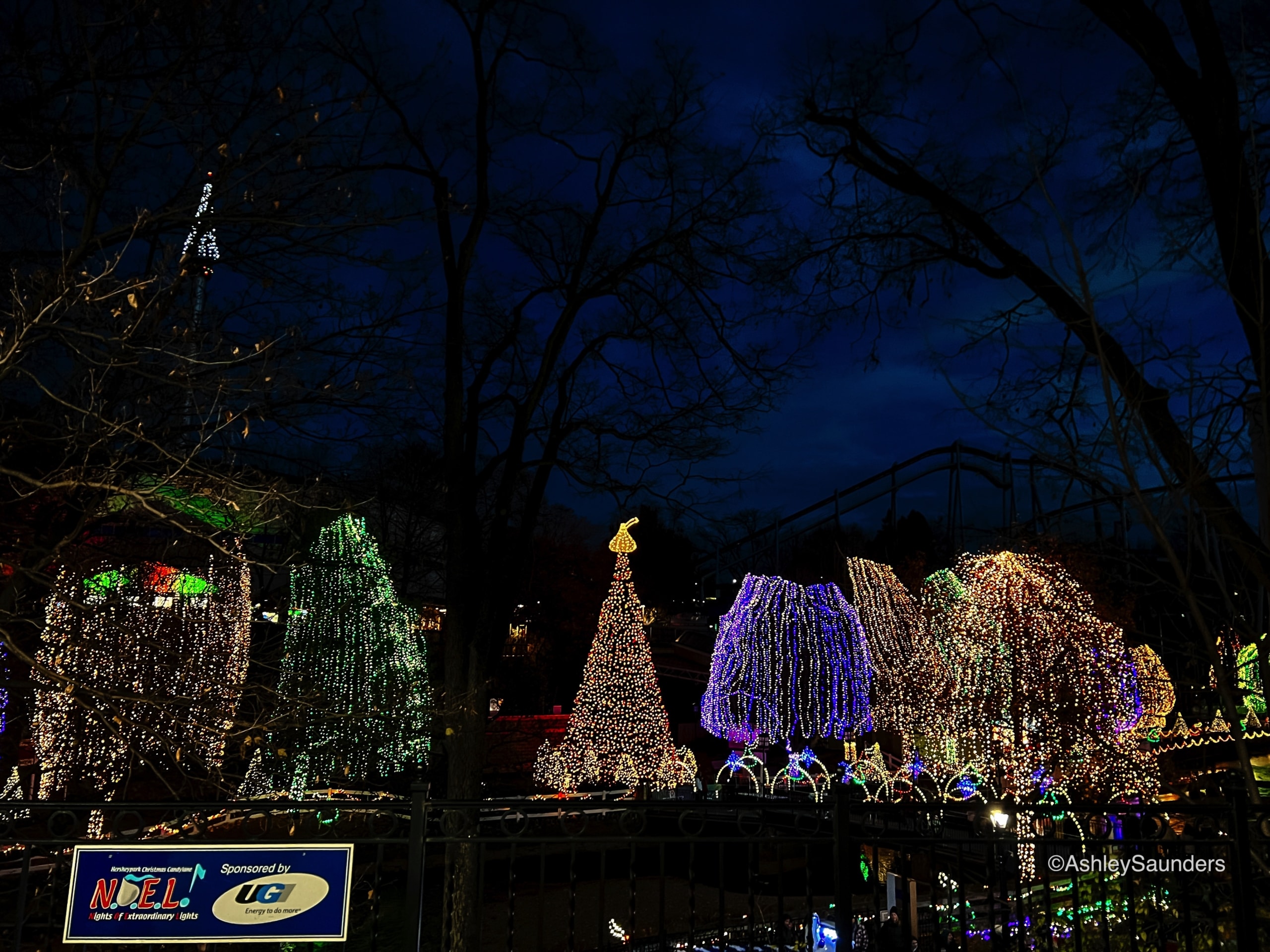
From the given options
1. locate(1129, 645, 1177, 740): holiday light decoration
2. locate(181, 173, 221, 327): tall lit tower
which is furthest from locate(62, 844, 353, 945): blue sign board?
locate(1129, 645, 1177, 740): holiday light decoration

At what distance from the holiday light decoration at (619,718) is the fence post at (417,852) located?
16987 mm

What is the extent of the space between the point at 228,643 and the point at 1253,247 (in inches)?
510

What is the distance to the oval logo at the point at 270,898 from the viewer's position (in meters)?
4.37

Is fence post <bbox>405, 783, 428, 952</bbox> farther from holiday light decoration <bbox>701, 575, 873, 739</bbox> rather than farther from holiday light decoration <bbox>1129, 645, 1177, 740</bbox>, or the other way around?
holiday light decoration <bbox>701, 575, 873, 739</bbox>

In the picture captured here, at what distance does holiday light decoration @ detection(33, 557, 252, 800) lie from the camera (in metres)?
5.51

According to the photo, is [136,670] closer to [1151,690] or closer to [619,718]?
[619,718]

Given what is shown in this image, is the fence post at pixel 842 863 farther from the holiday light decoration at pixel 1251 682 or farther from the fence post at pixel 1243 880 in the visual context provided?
the holiday light decoration at pixel 1251 682

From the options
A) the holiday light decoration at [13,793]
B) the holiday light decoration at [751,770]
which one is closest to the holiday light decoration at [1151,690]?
the holiday light decoration at [751,770]

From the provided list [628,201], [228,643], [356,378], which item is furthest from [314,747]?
[628,201]

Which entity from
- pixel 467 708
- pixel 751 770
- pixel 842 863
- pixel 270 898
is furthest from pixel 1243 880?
pixel 751 770

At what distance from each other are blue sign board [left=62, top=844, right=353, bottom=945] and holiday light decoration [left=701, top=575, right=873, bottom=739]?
19653 millimetres

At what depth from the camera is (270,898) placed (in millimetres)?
4383

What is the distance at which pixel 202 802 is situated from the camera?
461 cm

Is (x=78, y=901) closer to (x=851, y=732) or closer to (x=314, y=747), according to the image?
(x=314, y=747)
